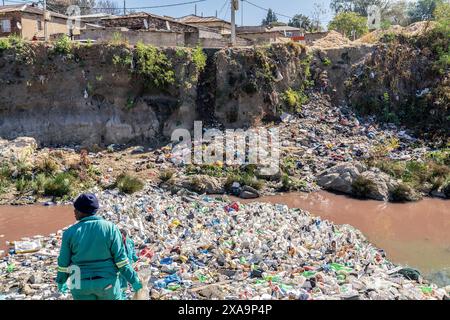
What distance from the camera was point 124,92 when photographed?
16.2 metres

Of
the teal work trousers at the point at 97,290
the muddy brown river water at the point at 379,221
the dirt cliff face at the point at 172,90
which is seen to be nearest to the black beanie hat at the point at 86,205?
the teal work trousers at the point at 97,290

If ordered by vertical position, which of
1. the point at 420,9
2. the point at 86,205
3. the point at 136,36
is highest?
the point at 420,9

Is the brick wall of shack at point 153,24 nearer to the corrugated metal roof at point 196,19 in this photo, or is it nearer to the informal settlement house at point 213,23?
the informal settlement house at point 213,23

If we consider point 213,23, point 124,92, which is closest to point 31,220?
point 124,92

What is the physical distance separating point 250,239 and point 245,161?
661cm

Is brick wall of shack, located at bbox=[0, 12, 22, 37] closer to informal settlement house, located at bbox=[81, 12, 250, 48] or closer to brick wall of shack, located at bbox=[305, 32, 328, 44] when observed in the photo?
informal settlement house, located at bbox=[81, 12, 250, 48]

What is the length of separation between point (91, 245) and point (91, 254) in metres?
0.07

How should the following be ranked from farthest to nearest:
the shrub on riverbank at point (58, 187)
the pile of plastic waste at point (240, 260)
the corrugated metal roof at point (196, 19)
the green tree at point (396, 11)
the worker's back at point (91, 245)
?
the green tree at point (396, 11), the corrugated metal roof at point (196, 19), the shrub on riverbank at point (58, 187), the pile of plastic waste at point (240, 260), the worker's back at point (91, 245)

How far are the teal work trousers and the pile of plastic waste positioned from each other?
1.64 meters

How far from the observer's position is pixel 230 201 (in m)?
11.8

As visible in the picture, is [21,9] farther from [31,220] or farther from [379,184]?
[379,184]

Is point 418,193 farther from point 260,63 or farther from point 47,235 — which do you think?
point 47,235

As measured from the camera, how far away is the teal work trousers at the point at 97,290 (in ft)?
12.2

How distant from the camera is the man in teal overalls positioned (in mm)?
3680
